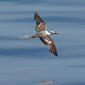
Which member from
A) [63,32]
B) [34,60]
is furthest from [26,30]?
[34,60]

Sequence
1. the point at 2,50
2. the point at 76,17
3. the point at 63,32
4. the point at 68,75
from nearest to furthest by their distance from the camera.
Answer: the point at 68,75
the point at 2,50
the point at 63,32
the point at 76,17

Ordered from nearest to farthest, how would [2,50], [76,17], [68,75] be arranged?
[68,75]
[2,50]
[76,17]

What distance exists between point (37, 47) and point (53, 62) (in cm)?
92

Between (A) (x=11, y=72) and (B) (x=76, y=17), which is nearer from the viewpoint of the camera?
(A) (x=11, y=72)

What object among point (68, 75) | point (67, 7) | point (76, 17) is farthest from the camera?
point (67, 7)

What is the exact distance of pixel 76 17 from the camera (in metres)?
17.1

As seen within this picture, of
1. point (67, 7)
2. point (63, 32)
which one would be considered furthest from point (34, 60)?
point (67, 7)

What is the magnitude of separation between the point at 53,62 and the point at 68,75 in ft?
2.54

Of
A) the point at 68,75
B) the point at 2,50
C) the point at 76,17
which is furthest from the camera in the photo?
the point at 76,17

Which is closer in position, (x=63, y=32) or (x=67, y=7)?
(x=63, y=32)

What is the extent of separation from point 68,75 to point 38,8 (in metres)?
4.31

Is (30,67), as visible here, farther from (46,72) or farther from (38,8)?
(38,8)

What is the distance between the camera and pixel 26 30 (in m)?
16.0

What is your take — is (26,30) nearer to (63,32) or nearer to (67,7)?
(63,32)
